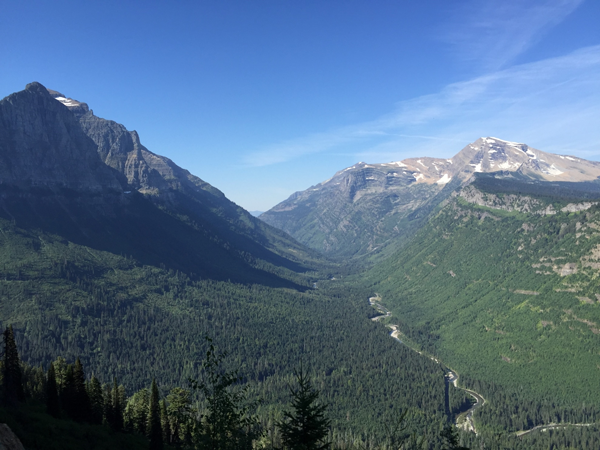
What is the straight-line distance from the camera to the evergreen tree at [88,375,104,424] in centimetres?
8486

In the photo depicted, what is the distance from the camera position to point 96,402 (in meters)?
88.7

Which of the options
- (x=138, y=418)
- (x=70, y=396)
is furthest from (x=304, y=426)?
(x=138, y=418)

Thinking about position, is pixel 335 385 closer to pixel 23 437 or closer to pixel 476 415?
pixel 476 415

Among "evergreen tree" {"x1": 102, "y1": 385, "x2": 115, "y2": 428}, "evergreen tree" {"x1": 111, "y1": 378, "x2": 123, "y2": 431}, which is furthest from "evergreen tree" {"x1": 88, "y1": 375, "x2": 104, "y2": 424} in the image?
"evergreen tree" {"x1": 111, "y1": 378, "x2": 123, "y2": 431}

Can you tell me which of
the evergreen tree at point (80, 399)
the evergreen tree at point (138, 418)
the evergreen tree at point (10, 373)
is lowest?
the evergreen tree at point (138, 418)

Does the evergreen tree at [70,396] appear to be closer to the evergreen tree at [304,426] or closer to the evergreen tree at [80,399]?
the evergreen tree at [80,399]

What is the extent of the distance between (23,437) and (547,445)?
550ft

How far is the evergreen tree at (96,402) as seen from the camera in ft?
278

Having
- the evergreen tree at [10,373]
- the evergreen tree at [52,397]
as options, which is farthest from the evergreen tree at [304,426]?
the evergreen tree at [52,397]

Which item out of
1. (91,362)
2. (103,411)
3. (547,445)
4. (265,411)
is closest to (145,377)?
(91,362)

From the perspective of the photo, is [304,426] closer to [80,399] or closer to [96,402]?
[80,399]

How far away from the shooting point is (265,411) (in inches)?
6462

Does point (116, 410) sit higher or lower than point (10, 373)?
lower

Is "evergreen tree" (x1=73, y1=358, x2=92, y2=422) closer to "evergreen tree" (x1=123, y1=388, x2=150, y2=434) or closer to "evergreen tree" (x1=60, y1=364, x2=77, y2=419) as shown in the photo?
"evergreen tree" (x1=60, y1=364, x2=77, y2=419)
